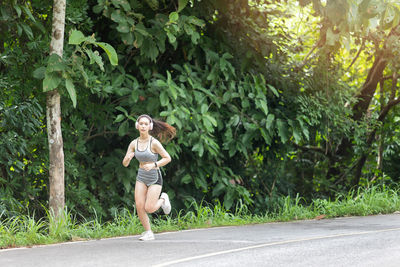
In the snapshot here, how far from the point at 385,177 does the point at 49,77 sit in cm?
1111

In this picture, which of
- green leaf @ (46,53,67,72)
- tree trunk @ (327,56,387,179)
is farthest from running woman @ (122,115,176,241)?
tree trunk @ (327,56,387,179)

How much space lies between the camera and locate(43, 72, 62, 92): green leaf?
897 cm

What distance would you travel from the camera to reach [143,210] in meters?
9.27

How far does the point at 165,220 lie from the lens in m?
12.4

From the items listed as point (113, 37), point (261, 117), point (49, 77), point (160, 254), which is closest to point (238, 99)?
point (261, 117)

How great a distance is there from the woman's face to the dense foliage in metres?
1.12

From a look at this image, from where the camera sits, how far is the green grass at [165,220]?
8.99 metres

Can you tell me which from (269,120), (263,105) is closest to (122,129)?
(263,105)

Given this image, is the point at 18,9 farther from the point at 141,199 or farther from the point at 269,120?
the point at 269,120

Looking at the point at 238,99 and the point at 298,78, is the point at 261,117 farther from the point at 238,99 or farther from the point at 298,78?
the point at 298,78

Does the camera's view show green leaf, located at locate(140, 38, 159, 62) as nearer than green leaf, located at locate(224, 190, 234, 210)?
Yes

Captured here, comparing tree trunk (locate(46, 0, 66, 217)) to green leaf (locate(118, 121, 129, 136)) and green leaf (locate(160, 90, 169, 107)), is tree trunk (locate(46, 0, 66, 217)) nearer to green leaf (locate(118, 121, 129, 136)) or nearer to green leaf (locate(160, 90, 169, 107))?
green leaf (locate(118, 121, 129, 136))

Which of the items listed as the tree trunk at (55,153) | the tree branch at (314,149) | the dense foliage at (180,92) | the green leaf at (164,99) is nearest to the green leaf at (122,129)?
the dense foliage at (180,92)

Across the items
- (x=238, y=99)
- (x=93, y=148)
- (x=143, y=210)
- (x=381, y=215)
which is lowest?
(x=381, y=215)
